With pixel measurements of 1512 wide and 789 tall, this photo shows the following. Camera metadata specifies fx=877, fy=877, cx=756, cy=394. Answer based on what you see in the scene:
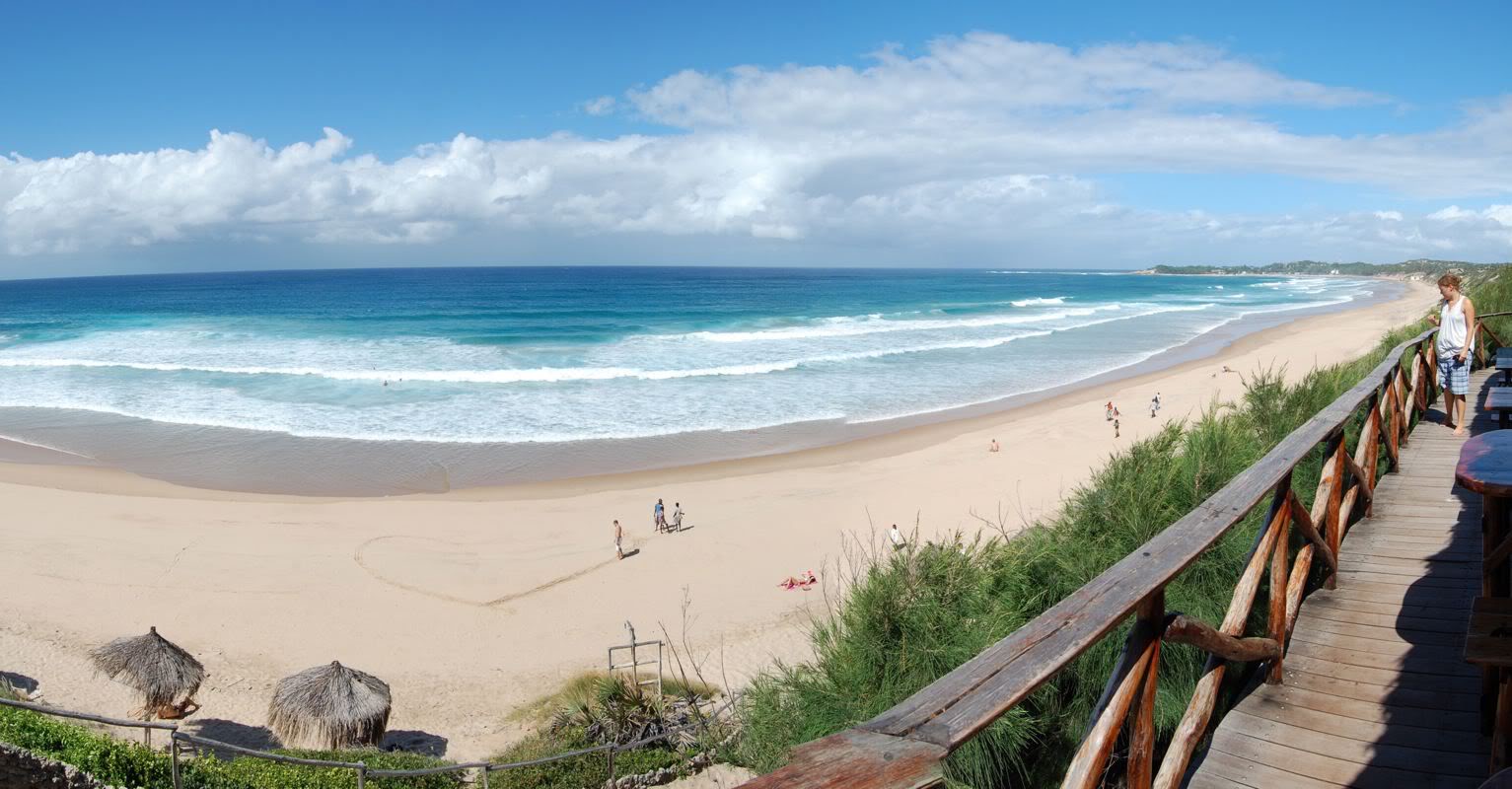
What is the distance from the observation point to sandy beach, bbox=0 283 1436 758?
37.3 feet

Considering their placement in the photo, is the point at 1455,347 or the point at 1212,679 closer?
the point at 1212,679

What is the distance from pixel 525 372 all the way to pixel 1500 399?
31928mm

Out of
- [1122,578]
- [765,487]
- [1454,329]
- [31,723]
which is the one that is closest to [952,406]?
[765,487]

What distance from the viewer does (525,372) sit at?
34750 millimetres

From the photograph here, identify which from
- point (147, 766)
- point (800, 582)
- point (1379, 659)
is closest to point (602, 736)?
point (147, 766)

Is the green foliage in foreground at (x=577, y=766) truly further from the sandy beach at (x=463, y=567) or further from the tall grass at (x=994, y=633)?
the tall grass at (x=994, y=633)

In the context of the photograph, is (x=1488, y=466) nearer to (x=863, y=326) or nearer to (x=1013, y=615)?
(x=1013, y=615)

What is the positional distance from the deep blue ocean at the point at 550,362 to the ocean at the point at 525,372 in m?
0.15

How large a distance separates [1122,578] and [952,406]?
25348 mm

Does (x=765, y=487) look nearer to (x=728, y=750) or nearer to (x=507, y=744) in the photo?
(x=507, y=744)

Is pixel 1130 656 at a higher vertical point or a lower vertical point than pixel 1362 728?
higher

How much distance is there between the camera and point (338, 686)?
9.56m

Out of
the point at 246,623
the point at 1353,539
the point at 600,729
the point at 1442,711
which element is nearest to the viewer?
the point at 1442,711

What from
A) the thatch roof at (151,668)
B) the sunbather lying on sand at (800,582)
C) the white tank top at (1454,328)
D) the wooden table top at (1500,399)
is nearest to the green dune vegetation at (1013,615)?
the wooden table top at (1500,399)
